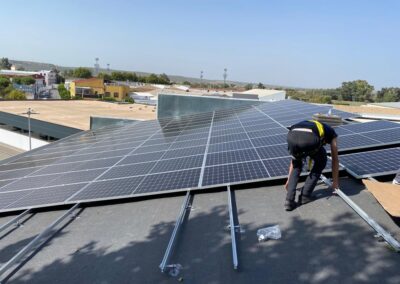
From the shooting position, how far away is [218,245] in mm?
4633

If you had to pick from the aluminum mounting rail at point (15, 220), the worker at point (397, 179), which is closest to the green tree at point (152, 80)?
the aluminum mounting rail at point (15, 220)

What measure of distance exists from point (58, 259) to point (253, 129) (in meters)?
8.39

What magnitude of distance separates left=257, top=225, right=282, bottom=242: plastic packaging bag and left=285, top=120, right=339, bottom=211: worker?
673 millimetres

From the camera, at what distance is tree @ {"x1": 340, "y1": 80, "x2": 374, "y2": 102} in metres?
109

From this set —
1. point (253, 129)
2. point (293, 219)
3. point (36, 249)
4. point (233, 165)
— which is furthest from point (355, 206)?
point (253, 129)

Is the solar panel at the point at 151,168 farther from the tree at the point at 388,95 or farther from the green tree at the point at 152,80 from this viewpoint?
the green tree at the point at 152,80

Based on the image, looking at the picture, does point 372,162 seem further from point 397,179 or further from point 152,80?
point 152,80

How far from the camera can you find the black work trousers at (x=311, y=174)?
5266mm

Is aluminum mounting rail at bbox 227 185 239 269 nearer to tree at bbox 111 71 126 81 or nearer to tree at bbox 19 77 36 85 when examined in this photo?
tree at bbox 19 77 36 85

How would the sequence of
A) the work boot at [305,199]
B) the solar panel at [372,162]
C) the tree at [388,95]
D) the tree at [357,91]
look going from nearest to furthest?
the work boot at [305,199], the solar panel at [372,162], the tree at [388,95], the tree at [357,91]

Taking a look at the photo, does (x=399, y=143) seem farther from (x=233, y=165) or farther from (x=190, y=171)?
(x=190, y=171)

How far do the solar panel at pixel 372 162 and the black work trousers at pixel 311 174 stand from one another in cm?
104

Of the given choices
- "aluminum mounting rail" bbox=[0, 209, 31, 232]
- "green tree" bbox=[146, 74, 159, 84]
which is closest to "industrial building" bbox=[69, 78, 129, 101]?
"green tree" bbox=[146, 74, 159, 84]

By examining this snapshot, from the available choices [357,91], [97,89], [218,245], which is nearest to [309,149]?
[218,245]
